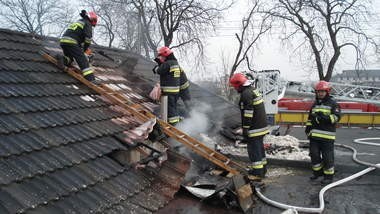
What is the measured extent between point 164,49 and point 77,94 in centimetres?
234

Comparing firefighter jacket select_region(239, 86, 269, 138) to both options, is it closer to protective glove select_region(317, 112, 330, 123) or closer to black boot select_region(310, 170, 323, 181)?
protective glove select_region(317, 112, 330, 123)

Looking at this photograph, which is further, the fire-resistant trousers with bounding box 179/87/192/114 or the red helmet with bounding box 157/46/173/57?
the fire-resistant trousers with bounding box 179/87/192/114

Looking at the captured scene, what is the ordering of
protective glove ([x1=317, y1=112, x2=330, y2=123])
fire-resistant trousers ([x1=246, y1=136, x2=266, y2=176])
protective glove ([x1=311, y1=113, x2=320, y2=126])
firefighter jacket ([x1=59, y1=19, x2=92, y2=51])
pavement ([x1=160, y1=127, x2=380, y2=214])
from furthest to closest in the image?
protective glove ([x1=311, y1=113, x2=320, y2=126]) → protective glove ([x1=317, y1=112, x2=330, y2=123]) → fire-resistant trousers ([x1=246, y1=136, x2=266, y2=176]) → firefighter jacket ([x1=59, y1=19, x2=92, y2=51]) → pavement ([x1=160, y1=127, x2=380, y2=214])

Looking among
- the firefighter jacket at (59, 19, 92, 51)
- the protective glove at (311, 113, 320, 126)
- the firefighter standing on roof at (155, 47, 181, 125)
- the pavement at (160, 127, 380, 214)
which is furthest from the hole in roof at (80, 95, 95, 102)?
the protective glove at (311, 113, 320, 126)

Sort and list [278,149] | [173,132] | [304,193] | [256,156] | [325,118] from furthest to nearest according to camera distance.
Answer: [278,149], [325,118], [256,156], [304,193], [173,132]

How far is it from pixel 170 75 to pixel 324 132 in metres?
3.08

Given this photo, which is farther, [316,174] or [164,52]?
A: [164,52]

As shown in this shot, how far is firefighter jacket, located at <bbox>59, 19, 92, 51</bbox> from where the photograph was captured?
548 cm

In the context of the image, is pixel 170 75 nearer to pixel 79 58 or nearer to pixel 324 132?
pixel 79 58

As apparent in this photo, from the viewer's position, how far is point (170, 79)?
639 cm

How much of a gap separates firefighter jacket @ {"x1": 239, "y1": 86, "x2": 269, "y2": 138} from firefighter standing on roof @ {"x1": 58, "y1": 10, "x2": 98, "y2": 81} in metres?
2.66

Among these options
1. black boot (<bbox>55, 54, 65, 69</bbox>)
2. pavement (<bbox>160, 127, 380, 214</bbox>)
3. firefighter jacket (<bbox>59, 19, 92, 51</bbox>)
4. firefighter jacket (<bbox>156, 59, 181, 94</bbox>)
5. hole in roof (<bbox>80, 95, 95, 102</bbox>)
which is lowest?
pavement (<bbox>160, 127, 380, 214</bbox>)

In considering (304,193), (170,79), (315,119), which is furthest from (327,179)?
(170,79)

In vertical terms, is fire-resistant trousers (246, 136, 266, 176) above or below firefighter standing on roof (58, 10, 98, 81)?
below
